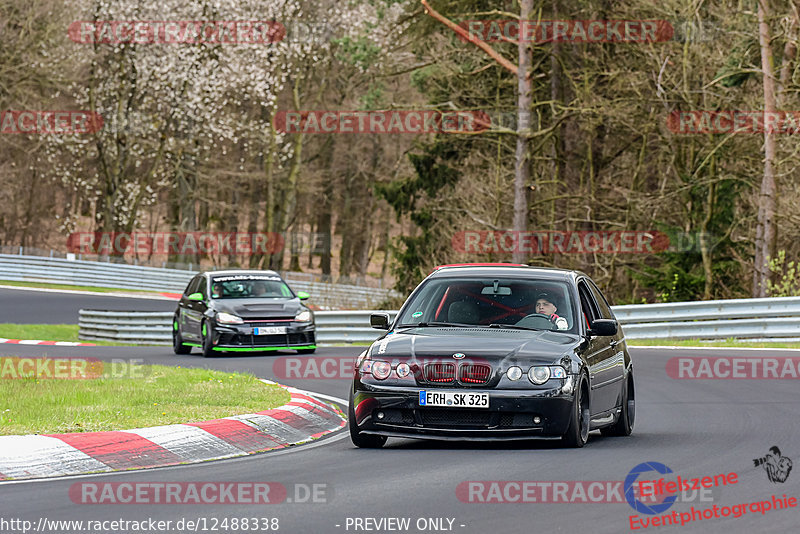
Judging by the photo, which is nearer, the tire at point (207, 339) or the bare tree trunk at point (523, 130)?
the tire at point (207, 339)

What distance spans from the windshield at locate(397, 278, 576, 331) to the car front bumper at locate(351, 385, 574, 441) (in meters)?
1.25

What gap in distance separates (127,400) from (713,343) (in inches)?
556

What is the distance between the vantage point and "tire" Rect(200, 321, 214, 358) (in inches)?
938

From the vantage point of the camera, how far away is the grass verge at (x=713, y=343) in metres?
23.4

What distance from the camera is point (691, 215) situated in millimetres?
36469

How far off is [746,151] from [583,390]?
91.1ft

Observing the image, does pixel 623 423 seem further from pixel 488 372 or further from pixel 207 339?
pixel 207 339

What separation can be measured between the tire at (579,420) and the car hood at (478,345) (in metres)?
0.31

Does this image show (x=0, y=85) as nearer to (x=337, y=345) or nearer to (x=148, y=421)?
(x=337, y=345)

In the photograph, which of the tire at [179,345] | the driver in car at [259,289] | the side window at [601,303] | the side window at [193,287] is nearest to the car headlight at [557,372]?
the side window at [601,303]

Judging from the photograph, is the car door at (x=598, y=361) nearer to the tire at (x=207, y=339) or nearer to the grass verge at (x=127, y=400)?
the grass verge at (x=127, y=400)

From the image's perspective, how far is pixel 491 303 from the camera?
37.4ft

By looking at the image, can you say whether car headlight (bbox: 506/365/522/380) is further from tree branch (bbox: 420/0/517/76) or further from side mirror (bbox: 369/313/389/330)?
tree branch (bbox: 420/0/517/76)

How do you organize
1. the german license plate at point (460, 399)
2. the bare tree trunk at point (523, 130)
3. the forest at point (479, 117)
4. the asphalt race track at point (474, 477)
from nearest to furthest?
the asphalt race track at point (474, 477)
the german license plate at point (460, 399)
the forest at point (479, 117)
the bare tree trunk at point (523, 130)
